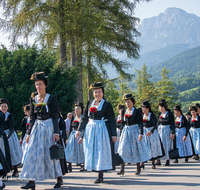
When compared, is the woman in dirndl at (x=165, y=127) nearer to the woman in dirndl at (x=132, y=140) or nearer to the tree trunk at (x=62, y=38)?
the woman in dirndl at (x=132, y=140)

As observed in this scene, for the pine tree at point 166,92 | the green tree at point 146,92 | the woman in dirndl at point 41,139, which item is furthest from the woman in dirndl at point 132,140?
the pine tree at point 166,92

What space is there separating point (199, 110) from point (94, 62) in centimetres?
1144

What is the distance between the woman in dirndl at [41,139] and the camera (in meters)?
5.40

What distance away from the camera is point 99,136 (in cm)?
647

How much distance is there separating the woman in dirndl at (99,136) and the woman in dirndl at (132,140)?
1717 millimetres

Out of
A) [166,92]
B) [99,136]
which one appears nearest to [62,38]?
[99,136]

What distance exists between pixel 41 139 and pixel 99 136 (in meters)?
1.49

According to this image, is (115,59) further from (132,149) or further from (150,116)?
(132,149)

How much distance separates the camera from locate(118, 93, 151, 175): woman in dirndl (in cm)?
820

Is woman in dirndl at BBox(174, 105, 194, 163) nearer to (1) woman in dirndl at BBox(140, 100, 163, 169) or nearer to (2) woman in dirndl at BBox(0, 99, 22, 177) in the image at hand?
(1) woman in dirndl at BBox(140, 100, 163, 169)

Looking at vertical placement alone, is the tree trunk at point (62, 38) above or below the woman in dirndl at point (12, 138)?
above

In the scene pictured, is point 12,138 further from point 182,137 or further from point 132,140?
point 182,137

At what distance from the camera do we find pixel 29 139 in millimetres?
5672

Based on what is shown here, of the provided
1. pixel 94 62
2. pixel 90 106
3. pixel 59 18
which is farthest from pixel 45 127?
pixel 94 62
